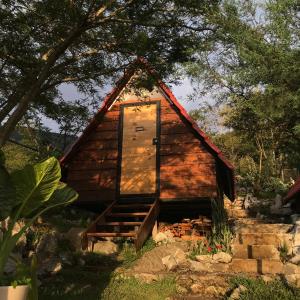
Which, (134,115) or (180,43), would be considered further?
(134,115)

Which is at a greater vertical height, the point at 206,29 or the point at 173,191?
the point at 206,29

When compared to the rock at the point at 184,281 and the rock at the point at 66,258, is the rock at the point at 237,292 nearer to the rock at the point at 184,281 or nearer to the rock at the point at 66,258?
the rock at the point at 184,281

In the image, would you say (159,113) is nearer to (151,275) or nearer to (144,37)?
(144,37)

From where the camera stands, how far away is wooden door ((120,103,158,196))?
1381 cm

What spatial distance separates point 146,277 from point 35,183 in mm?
4250

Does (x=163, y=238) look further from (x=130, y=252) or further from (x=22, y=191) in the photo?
(x=22, y=191)

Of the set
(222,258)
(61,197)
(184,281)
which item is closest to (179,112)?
(222,258)

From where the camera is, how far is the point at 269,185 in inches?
940

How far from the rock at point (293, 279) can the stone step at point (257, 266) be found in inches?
30.0

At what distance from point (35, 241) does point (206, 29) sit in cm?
704

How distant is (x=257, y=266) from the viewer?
9.18 m

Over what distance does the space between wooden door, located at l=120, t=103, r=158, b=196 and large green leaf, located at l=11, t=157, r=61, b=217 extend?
8.20 meters

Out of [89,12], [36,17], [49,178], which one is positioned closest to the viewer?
[49,178]

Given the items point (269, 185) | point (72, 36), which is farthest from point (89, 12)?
point (269, 185)
